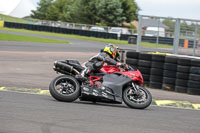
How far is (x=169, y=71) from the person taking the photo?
1198cm

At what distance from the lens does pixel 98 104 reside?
8.65m

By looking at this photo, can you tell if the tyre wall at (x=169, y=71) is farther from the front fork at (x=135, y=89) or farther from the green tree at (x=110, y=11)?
the green tree at (x=110, y=11)

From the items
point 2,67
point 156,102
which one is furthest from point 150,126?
point 2,67

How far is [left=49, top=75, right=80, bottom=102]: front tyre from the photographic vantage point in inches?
327

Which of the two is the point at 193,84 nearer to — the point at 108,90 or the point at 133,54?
the point at 133,54

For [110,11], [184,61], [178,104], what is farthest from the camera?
[110,11]

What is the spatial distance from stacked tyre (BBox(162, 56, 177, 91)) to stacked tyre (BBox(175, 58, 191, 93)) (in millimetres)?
133

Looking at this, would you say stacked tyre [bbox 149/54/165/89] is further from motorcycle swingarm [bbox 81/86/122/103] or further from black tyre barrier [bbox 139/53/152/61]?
motorcycle swingarm [bbox 81/86/122/103]

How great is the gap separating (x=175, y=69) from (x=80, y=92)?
176 inches

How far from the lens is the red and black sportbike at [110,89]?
8.27 meters

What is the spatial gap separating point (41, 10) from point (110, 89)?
10594 centimetres

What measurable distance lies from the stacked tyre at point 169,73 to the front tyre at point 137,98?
3.86 meters

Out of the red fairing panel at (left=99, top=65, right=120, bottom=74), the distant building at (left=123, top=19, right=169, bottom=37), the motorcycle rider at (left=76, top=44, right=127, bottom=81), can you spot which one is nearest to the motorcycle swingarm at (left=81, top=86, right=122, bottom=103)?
the motorcycle rider at (left=76, top=44, right=127, bottom=81)

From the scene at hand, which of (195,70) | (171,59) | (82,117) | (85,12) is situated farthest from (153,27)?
(85,12)
